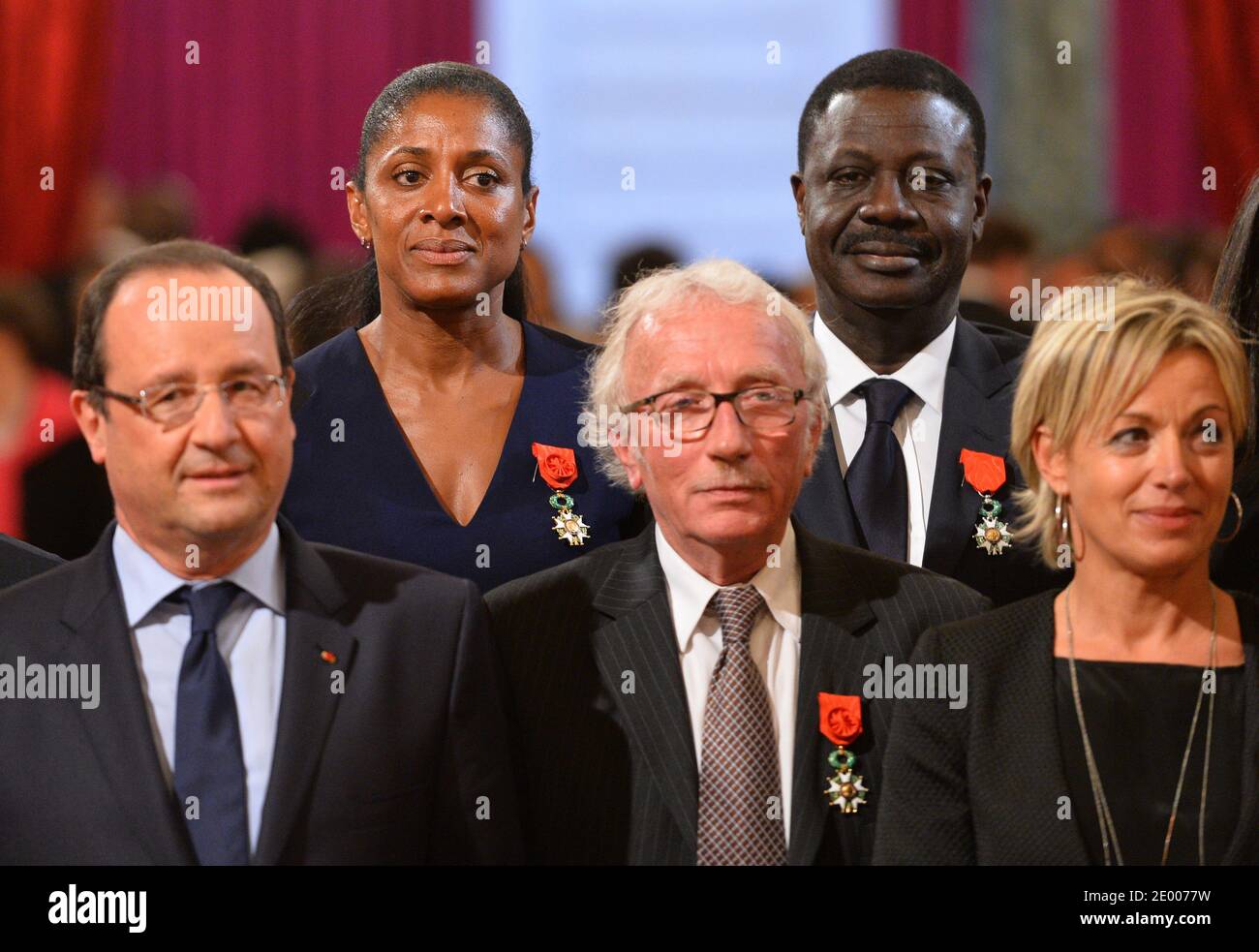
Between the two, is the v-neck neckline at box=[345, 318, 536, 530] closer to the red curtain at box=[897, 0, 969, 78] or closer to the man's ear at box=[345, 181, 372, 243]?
the man's ear at box=[345, 181, 372, 243]

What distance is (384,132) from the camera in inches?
109

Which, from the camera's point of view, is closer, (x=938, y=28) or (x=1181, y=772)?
(x=1181, y=772)

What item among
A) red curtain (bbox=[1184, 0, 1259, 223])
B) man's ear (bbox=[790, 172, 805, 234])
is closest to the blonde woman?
man's ear (bbox=[790, 172, 805, 234])

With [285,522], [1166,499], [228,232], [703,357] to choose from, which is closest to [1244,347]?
[1166,499]

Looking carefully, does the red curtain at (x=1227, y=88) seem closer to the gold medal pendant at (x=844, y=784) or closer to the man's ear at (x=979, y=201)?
the man's ear at (x=979, y=201)

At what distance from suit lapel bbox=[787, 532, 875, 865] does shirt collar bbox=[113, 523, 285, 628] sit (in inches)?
30.8

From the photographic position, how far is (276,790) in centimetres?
235

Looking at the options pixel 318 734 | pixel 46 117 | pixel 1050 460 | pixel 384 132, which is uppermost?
pixel 46 117

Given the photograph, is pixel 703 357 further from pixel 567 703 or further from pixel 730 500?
pixel 567 703

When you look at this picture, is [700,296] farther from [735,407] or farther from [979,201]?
[979,201]

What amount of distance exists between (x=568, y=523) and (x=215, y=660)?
657 millimetres

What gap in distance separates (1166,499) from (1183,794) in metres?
0.44

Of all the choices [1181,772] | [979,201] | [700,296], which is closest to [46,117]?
[700,296]
